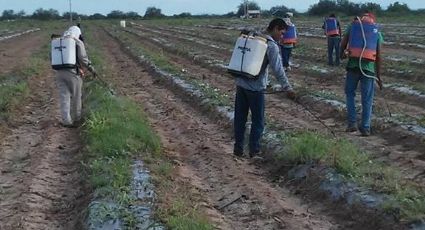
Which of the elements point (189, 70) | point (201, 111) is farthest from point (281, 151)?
point (189, 70)

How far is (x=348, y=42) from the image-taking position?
9.83 m

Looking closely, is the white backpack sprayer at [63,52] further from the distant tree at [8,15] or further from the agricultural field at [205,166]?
the distant tree at [8,15]

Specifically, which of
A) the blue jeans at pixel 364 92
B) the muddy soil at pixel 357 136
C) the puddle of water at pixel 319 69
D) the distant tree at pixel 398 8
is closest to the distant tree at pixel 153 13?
the distant tree at pixel 398 8

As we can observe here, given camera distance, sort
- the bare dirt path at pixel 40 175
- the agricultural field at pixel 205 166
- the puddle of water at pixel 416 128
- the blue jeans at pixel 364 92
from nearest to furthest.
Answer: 1. the agricultural field at pixel 205 166
2. the bare dirt path at pixel 40 175
3. the puddle of water at pixel 416 128
4. the blue jeans at pixel 364 92

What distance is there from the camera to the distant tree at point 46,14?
349 ft

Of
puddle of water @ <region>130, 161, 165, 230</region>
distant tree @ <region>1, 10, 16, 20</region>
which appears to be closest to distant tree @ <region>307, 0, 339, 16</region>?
distant tree @ <region>1, 10, 16, 20</region>

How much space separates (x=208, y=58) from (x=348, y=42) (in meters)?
14.7

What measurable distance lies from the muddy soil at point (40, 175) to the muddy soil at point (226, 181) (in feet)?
4.27

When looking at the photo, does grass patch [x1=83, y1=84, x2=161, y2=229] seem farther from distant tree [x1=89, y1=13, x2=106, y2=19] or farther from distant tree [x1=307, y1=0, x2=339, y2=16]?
distant tree [x1=89, y1=13, x2=106, y2=19]

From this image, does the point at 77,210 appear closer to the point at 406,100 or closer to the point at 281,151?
the point at 281,151

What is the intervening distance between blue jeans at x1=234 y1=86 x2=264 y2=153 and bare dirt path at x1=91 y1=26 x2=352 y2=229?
0.84 feet

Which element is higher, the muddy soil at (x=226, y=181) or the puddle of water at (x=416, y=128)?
the puddle of water at (x=416, y=128)

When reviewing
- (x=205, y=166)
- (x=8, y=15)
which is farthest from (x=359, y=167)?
(x=8, y=15)

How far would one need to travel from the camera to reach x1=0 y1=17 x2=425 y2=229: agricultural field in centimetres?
621
